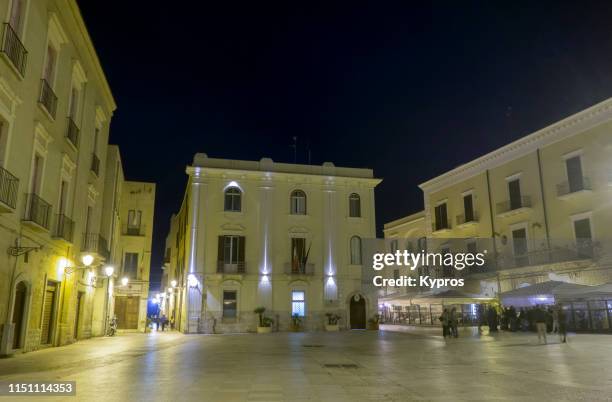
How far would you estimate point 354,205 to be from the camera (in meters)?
32.9

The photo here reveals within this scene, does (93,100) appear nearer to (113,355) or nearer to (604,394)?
(113,355)

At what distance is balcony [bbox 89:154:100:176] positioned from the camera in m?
20.6

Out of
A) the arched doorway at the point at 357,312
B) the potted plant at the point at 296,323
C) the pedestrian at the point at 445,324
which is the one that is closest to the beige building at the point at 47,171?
the potted plant at the point at 296,323

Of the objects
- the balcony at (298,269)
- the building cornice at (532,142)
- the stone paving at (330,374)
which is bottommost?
the stone paving at (330,374)

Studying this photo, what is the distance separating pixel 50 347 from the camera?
1644 centimetres

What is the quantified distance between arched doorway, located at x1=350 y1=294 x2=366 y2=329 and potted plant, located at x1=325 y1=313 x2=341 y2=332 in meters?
1.33

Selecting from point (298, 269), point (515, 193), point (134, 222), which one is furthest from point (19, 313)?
point (515, 193)

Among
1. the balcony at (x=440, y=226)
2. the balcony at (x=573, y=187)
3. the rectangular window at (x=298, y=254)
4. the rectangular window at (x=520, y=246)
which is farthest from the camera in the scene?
the balcony at (x=440, y=226)

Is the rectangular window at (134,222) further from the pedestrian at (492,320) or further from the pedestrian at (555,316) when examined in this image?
the pedestrian at (555,316)

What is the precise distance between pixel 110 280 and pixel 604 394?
948 inches

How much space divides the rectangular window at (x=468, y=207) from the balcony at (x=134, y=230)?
21.5 metres

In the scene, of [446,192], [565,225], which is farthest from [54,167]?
[446,192]

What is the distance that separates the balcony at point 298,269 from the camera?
30.5m

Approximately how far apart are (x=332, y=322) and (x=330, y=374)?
20.6 metres
